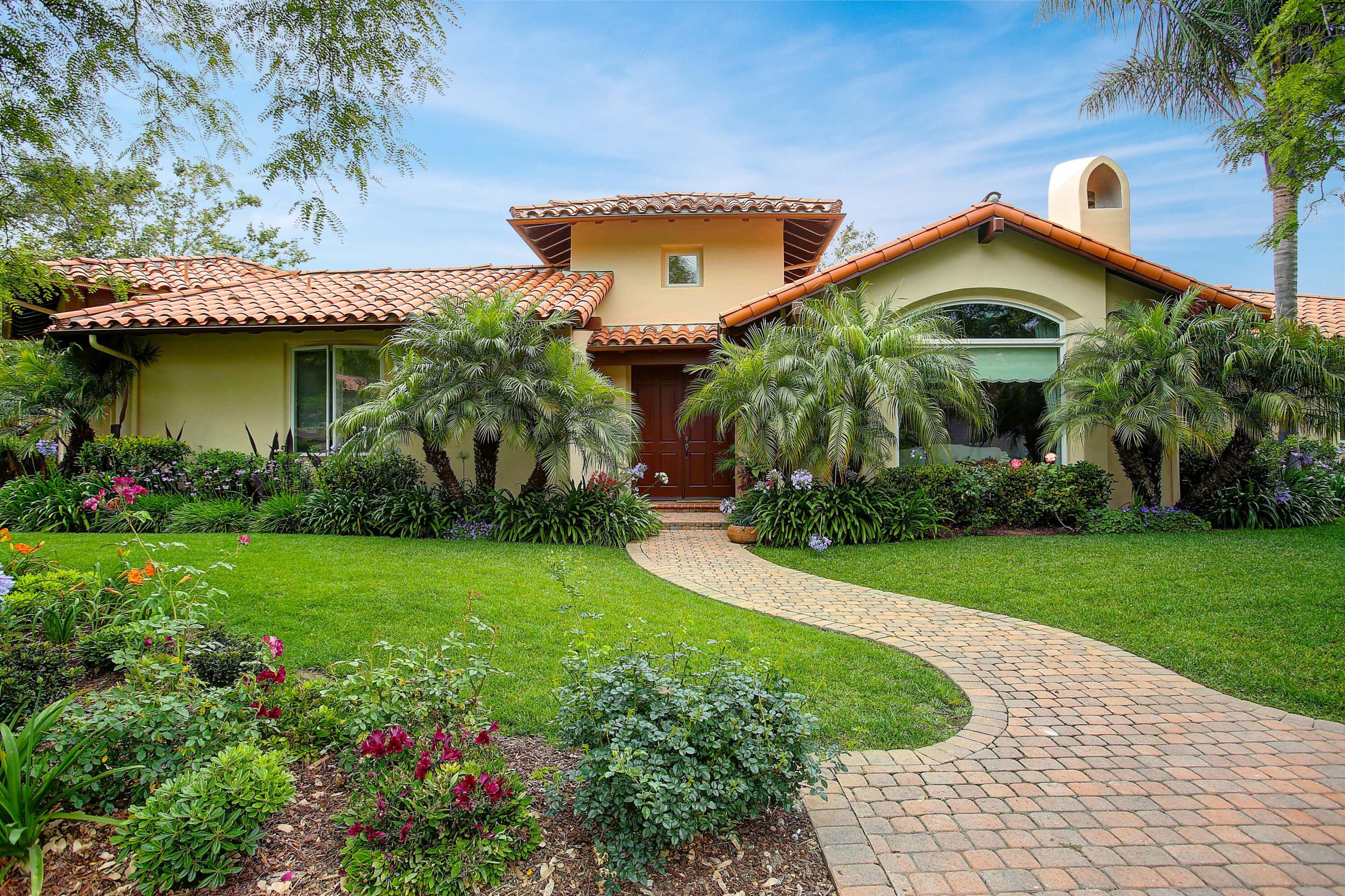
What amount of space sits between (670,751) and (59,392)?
13398mm

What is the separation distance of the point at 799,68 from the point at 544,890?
39.2 feet

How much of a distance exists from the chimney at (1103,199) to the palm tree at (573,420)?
9573 millimetres

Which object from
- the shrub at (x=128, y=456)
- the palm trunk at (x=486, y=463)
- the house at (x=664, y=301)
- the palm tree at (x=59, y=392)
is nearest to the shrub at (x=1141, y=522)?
the house at (x=664, y=301)

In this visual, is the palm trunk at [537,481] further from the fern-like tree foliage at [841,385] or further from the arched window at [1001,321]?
the arched window at [1001,321]

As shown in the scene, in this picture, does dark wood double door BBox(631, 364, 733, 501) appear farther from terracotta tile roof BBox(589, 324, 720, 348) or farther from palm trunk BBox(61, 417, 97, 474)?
palm trunk BBox(61, 417, 97, 474)

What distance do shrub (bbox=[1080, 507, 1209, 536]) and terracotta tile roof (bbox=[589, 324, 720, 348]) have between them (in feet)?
21.5

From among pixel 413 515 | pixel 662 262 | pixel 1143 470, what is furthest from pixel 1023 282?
pixel 413 515

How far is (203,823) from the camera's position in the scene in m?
2.64

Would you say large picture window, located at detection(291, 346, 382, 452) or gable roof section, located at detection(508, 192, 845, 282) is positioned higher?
gable roof section, located at detection(508, 192, 845, 282)

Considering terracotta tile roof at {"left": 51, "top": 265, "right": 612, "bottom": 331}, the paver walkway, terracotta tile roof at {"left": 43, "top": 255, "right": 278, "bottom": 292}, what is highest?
terracotta tile roof at {"left": 43, "top": 255, "right": 278, "bottom": 292}

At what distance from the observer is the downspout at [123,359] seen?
1154 cm

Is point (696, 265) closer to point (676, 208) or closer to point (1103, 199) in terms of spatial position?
point (676, 208)

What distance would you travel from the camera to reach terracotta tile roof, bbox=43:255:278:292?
1242 centimetres

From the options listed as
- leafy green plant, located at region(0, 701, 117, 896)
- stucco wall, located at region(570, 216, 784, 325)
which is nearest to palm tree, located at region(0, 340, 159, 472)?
stucco wall, located at region(570, 216, 784, 325)
